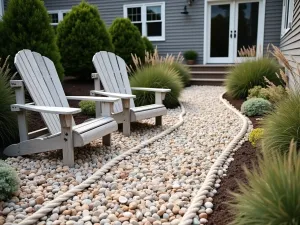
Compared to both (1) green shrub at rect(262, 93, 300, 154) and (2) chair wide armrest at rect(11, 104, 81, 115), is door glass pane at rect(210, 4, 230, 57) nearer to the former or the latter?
(1) green shrub at rect(262, 93, 300, 154)

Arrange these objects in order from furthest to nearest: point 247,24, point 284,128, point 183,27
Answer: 1. point 183,27
2. point 247,24
3. point 284,128

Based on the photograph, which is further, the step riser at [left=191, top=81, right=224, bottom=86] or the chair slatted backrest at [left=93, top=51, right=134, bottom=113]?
the step riser at [left=191, top=81, right=224, bottom=86]

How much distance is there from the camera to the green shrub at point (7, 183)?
1933mm

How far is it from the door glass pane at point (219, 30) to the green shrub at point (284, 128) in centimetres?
751

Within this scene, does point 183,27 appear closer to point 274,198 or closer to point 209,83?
point 209,83

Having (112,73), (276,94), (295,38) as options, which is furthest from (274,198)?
(295,38)

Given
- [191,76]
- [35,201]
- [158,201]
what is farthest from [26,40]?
[191,76]

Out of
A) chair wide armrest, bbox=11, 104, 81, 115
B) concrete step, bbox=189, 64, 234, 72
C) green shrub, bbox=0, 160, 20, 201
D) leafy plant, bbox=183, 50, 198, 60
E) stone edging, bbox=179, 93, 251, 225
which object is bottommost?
stone edging, bbox=179, 93, 251, 225

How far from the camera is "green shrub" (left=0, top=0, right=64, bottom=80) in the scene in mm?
4555

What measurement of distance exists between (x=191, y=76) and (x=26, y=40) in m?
5.08

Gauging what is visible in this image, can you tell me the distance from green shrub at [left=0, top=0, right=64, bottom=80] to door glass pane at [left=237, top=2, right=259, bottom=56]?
21.1 ft

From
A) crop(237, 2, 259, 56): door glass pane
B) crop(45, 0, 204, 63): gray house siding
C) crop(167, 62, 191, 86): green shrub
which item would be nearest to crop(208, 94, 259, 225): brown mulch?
crop(167, 62, 191, 86): green shrub

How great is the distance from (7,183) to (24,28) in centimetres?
326

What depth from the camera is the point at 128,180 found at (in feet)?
7.72
